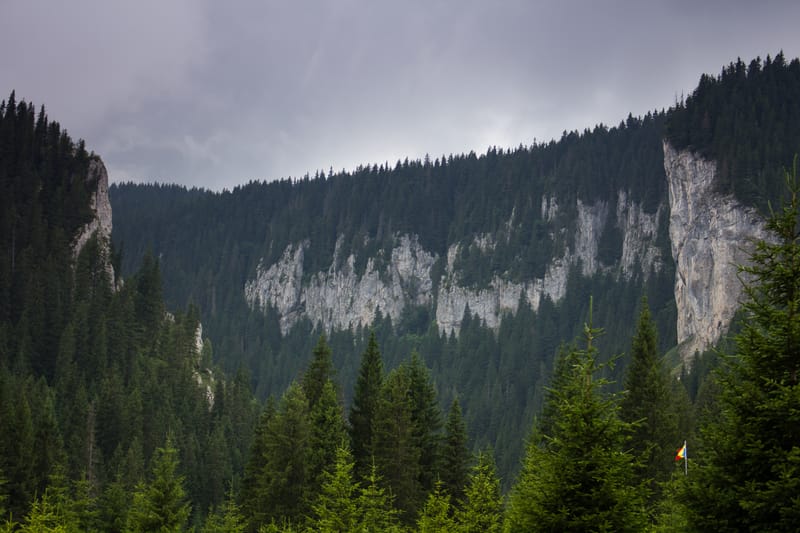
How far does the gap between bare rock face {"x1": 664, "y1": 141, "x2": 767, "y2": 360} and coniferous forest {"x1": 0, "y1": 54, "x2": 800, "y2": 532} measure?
3.64 meters

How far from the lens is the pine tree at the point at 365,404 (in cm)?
3742

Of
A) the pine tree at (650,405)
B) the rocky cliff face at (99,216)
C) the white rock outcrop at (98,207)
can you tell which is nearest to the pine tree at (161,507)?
the pine tree at (650,405)

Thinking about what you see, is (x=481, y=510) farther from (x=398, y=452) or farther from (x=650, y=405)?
(x=650, y=405)

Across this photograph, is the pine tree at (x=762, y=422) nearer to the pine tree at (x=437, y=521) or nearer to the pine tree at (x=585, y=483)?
the pine tree at (x=585, y=483)

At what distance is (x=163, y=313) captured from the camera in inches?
4348

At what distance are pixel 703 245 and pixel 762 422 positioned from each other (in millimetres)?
129772

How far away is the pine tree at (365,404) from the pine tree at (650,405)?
38.0ft

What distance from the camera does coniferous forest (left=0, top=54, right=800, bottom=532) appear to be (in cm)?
1335

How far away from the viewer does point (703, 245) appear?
13438 cm

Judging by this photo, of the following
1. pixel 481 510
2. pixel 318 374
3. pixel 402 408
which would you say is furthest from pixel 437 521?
pixel 318 374

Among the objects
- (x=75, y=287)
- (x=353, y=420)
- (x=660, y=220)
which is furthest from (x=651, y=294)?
(x=353, y=420)

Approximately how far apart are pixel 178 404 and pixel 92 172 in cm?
5107

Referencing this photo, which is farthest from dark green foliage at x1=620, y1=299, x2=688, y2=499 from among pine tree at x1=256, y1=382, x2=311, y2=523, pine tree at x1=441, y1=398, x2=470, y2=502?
pine tree at x1=256, y1=382, x2=311, y2=523

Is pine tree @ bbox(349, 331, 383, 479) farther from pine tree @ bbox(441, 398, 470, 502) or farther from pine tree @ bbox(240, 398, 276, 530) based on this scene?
pine tree @ bbox(240, 398, 276, 530)
